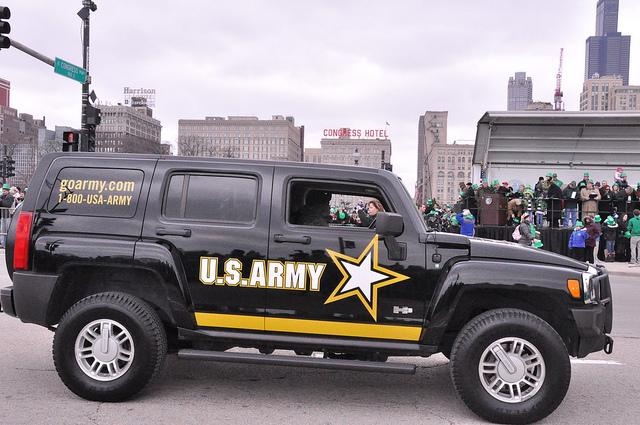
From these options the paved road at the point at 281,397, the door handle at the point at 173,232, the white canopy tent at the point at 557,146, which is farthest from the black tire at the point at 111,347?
the white canopy tent at the point at 557,146

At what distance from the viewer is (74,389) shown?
14.9 ft

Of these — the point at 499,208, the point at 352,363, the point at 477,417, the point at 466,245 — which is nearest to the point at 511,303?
the point at 466,245

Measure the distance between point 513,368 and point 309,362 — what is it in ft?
5.04

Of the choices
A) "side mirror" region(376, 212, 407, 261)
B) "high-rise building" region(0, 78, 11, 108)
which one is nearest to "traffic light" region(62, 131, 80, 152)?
"side mirror" region(376, 212, 407, 261)

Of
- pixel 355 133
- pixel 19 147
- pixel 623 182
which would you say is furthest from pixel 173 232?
pixel 355 133

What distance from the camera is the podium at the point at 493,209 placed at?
59.3 ft

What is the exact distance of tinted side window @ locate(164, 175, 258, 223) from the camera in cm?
466

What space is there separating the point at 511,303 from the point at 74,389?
11.6 ft

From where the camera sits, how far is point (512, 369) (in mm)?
4305

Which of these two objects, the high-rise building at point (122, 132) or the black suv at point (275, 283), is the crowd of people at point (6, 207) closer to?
the black suv at point (275, 283)

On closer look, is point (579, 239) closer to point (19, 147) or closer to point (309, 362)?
point (309, 362)

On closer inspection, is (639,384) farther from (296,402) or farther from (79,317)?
(79,317)

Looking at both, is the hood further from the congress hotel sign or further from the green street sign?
the congress hotel sign

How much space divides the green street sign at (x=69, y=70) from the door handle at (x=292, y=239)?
45.6ft
